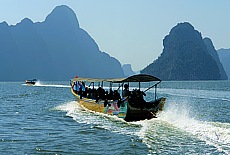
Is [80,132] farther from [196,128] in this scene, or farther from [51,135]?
[196,128]

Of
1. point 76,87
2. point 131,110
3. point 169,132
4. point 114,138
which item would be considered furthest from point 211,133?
point 76,87

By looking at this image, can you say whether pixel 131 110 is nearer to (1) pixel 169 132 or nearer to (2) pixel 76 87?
(1) pixel 169 132

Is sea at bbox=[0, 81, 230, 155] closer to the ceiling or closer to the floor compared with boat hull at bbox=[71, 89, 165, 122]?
closer to the floor

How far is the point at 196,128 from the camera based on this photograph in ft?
62.2

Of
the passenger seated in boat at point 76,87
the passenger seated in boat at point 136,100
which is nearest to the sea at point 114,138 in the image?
the passenger seated in boat at point 136,100

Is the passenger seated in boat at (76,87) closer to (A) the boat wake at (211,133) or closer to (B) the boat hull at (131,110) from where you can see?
(B) the boat hull at (131,110)

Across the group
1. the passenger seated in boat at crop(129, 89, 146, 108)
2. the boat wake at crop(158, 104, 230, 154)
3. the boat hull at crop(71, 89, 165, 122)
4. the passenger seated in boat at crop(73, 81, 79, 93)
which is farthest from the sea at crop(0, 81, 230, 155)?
the passenger seated in boat at crop(73, 81, 79, 93)

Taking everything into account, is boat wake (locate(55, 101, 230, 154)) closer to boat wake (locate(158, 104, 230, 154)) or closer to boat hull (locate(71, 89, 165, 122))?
boat wake (locate(158, 104, 230, 154))

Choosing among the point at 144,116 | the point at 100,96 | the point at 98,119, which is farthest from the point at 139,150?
the point at 100,96

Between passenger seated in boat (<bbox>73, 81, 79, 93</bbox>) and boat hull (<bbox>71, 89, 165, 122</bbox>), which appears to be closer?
boat hull (<bbox>71, 89, 165, 122</bbox>)

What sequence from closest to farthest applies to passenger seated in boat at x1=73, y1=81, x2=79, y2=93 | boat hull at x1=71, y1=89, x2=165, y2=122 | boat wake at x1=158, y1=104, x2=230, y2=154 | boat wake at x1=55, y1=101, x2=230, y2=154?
boat wake at x1=158, y1=104, x2=230, y2=154
boat wake at x1=55, y1=101, x2=230, y2=154
boat hull at x1=71, y1=89, x2=165, y2=122
passenger seated in boat at x1=73, y1=81, x2=79, y2=93

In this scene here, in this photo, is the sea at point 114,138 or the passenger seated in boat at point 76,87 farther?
the passenger seated in boat at point 76,87

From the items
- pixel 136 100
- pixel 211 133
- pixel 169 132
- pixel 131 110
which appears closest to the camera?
pixel 211 133

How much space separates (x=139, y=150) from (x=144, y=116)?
8.20 meters
